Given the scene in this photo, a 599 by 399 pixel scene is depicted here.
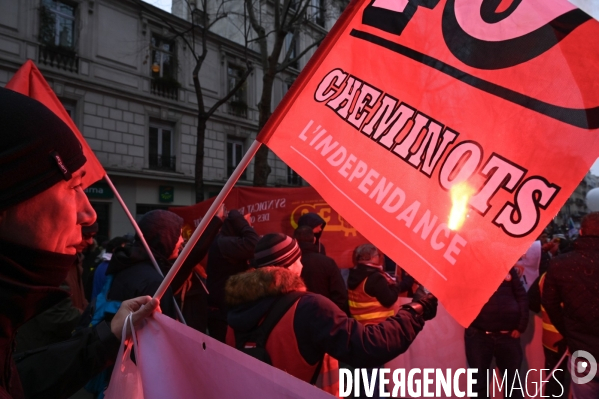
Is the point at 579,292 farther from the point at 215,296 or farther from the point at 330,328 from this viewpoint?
the point at 215,296

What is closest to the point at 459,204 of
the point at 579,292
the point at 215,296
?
the point at 579,292

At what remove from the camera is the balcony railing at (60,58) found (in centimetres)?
1417

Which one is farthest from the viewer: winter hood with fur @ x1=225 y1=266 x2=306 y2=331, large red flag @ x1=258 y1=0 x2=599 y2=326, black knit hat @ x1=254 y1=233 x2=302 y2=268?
black knit hat @ x1=254 y1=233 x2=302 y2=268

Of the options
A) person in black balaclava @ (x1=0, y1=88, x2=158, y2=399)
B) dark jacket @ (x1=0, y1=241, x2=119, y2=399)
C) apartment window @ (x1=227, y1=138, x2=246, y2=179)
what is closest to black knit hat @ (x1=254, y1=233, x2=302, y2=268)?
dark jacket @ (x1=0, y1=241, x2=119, y2=399)

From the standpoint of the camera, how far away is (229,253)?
4102 millimetres

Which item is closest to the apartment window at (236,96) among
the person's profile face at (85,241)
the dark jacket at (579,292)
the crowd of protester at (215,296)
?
the crowd of protester at (215,296)

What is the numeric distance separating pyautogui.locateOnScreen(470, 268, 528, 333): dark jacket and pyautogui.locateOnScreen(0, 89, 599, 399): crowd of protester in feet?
0.03

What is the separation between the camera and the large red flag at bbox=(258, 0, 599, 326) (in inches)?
45.0

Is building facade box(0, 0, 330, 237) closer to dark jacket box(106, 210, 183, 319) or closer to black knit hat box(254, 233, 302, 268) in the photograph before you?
dark jacket box(106, 210, 183, 319)

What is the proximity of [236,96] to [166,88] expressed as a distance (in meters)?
4.18

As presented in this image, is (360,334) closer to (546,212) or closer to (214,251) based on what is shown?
(546,212)

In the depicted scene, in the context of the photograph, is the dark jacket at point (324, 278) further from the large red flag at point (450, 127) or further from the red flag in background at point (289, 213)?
the large red flag at point (450, 127)

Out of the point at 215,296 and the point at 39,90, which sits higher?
the point at 39,90

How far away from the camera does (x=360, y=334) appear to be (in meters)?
2.00
